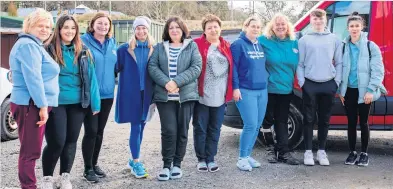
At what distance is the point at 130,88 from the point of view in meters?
4.88

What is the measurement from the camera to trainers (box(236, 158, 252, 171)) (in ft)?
17.5

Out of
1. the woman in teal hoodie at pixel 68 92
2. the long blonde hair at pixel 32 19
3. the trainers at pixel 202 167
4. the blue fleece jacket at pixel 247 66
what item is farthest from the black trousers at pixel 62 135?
the blue fleece jacket at pixel 247 66

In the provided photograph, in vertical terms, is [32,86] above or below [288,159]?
above

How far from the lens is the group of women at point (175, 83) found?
390 cm

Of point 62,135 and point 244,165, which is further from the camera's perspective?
point 244,165

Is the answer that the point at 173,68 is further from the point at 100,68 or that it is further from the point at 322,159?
the point at 322,159

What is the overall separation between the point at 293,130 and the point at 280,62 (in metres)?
1.22

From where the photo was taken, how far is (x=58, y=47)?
4172mm

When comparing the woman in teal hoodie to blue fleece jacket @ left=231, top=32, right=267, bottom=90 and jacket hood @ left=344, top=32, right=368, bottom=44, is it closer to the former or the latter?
blue fleece jacket @ left=231, top=32, right=267, bottom=90

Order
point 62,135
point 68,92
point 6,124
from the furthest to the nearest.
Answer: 1. point 6,124
2. point 68,92
3. point 62,135

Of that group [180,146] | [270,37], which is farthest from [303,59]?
[180,146]

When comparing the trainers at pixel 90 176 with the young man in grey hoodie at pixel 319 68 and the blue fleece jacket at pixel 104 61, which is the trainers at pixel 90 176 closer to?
the blue fleece jacket at pixel 104 61

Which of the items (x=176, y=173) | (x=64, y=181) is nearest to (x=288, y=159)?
(x=176, y=173)

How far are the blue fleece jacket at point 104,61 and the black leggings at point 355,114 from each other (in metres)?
2.82
